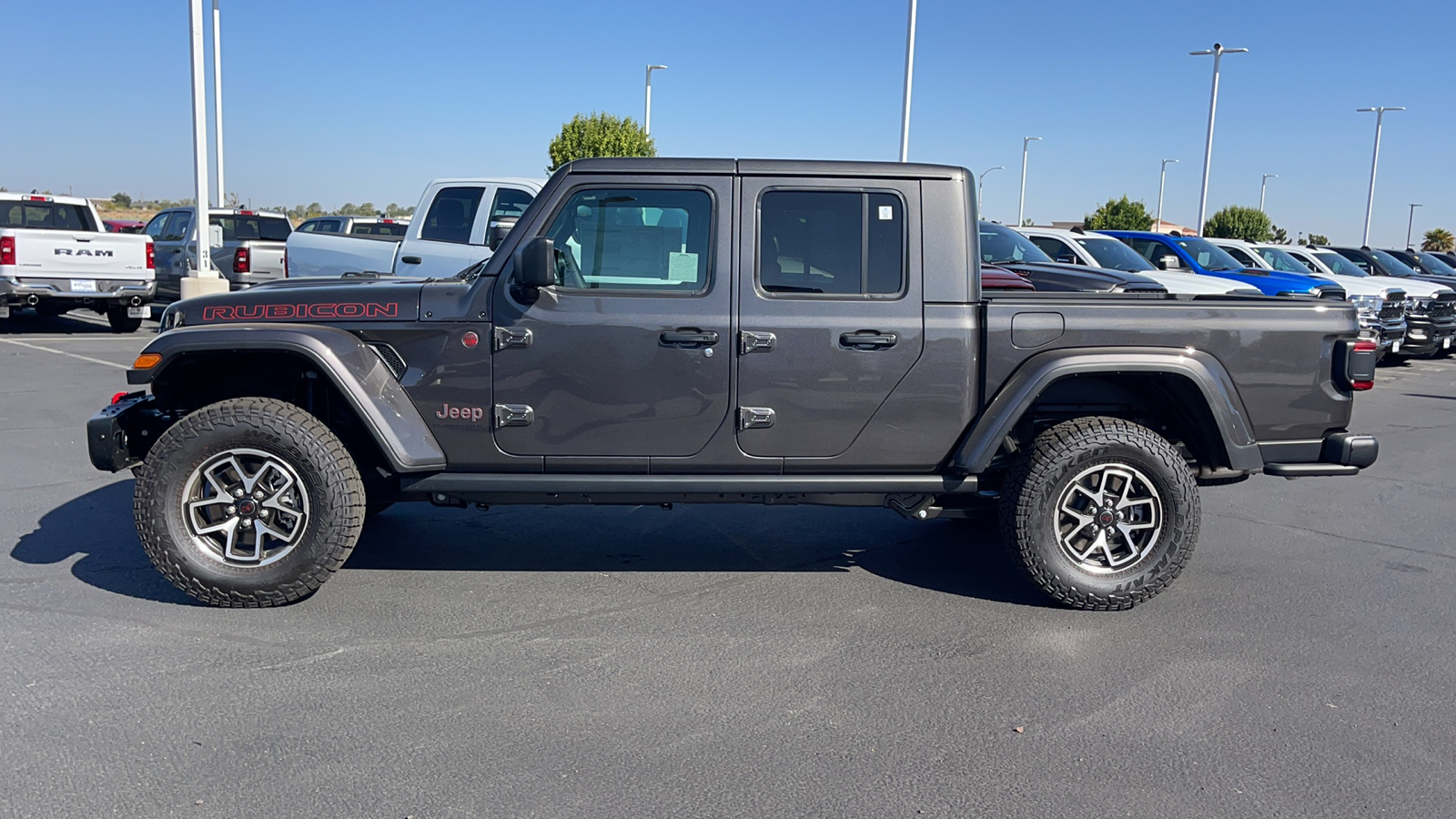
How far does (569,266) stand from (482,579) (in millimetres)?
1541

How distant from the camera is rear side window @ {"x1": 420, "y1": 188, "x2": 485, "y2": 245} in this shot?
10633 millimetres

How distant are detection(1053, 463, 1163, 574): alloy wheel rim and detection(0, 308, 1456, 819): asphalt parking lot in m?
0.27

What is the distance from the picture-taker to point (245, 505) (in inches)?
186

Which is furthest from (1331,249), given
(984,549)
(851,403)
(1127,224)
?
(1127,224)

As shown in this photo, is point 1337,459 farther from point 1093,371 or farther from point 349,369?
point 349,369

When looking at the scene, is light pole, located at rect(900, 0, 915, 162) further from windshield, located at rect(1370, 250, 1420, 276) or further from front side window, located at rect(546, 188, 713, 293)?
front side window, located at rect(546, 188, 713, 293)

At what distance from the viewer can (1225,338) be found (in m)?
4.91

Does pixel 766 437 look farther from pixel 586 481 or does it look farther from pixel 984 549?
pixel 984 549

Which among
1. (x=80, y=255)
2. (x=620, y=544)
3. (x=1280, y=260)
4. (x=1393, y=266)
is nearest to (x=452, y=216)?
(x=620, y=544)

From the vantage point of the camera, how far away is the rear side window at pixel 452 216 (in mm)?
10633

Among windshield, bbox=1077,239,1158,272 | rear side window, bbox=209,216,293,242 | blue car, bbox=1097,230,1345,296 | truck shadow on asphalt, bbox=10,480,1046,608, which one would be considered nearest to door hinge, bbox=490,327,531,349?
truck shadow on asphalt, bbox=10,480,1046,608

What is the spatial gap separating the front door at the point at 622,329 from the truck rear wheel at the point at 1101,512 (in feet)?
4.53

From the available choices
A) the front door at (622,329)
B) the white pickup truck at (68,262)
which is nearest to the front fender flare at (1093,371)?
the front door at (622,329)

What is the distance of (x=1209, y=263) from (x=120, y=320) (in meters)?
15.9
